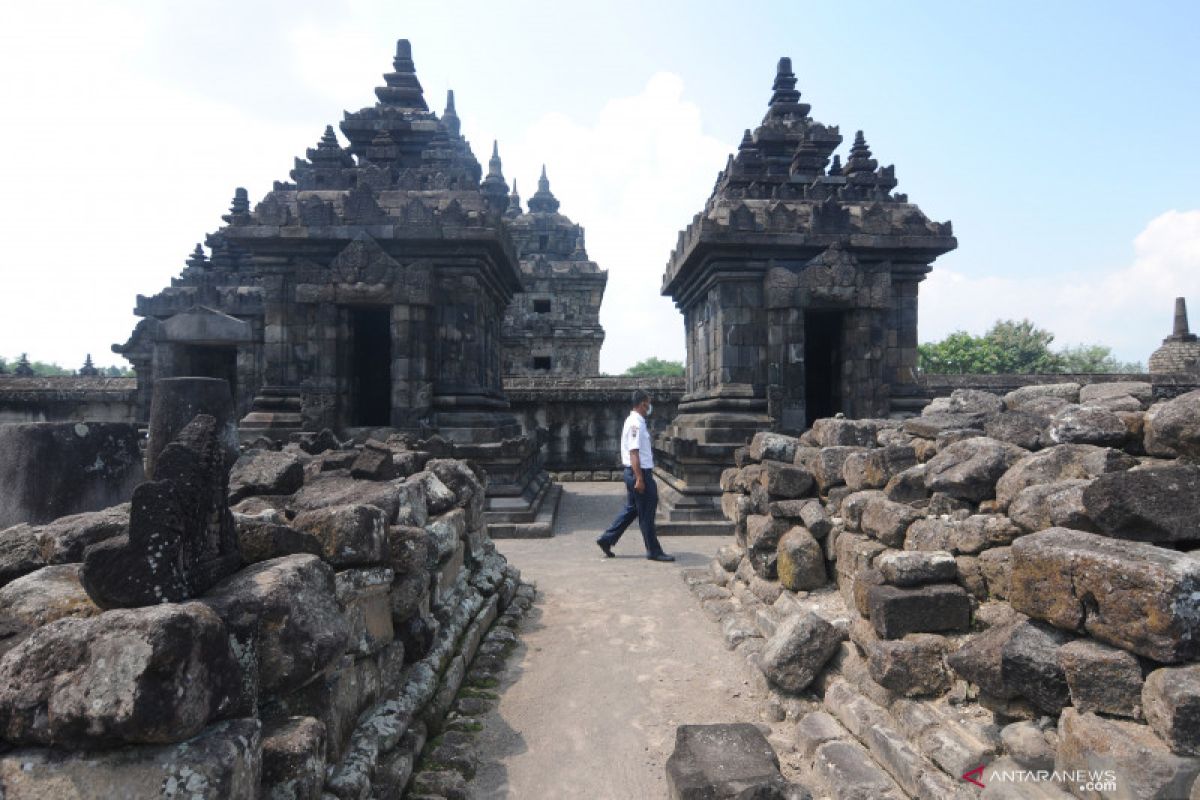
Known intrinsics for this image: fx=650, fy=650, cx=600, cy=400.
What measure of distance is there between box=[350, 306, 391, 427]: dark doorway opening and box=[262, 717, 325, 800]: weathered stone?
10.0 metres

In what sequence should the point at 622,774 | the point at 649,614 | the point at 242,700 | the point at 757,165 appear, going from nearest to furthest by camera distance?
1. the point at 242,700
2. the point at 622,774
3. the point at 649,614
4. the point at 757,165

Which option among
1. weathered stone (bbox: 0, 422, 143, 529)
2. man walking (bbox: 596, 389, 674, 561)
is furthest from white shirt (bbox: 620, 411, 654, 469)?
weathered stone (bbox: 0, 422, 143, 529)

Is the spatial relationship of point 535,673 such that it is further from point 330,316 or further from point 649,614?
point 330,316

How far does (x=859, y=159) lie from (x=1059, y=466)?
11.1 m

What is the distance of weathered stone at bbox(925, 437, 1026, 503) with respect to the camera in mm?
3342

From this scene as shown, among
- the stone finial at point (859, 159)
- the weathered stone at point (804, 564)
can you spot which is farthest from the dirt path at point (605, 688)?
the stone finial at point (859, 159)

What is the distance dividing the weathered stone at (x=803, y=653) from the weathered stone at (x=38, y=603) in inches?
129

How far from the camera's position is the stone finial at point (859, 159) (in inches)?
489

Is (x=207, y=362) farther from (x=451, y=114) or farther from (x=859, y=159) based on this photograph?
(x=451, y=114)

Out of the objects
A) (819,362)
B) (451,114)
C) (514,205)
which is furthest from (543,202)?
(819,362)

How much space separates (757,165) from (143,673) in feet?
38.2

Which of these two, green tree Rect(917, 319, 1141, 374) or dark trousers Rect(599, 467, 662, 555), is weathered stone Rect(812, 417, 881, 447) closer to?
dark trousers Rect(599, 467, 662, 555)

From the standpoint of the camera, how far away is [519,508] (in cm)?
919

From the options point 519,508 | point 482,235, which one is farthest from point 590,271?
point 519,508
